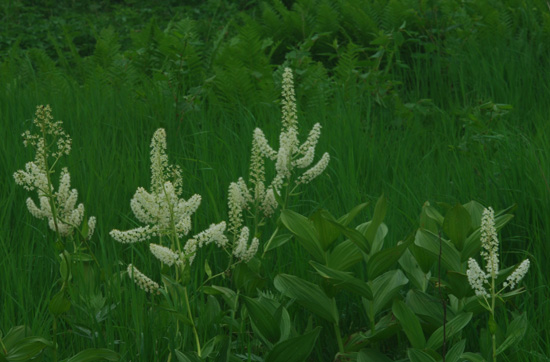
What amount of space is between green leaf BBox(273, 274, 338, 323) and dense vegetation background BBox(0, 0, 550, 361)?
22 centimetres

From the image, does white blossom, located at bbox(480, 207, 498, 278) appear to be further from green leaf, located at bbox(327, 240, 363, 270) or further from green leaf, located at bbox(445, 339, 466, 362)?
green leaf, located at bbox(327, 240, 363, 270)

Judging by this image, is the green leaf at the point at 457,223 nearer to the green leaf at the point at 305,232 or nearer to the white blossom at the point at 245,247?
the green leaf at the point at 305,232

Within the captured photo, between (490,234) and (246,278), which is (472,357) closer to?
(490,234)

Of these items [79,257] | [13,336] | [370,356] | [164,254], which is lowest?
[370,356]

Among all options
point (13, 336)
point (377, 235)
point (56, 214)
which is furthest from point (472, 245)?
point (13, 336)

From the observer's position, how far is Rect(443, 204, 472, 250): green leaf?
238 cm

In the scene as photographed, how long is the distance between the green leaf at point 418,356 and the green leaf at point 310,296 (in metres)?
0.38

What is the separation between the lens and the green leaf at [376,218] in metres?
2.31

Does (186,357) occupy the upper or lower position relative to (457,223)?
lower

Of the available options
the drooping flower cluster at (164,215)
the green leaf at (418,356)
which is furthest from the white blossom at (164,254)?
the green leaf at (418,356)

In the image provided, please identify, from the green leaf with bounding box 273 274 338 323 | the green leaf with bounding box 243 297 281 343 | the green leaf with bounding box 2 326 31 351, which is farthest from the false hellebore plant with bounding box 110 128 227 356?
Result: the green leaf with bounding box 2 326 31 351

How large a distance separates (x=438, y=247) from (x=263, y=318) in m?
0.63

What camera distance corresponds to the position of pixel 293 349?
85.7 inches

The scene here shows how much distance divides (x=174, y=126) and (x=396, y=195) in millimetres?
1691
